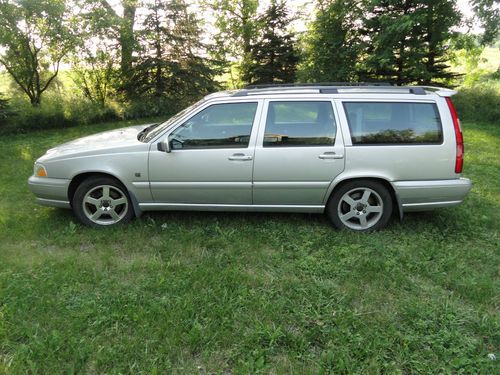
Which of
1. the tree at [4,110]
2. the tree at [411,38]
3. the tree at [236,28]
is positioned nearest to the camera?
the tree at [4,110]

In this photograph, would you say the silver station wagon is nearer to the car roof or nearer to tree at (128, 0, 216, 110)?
the car roof

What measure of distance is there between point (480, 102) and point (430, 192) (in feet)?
36.2

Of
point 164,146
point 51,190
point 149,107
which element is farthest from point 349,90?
point 149,107

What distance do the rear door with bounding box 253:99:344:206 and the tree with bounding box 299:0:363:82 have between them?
37.1 feet

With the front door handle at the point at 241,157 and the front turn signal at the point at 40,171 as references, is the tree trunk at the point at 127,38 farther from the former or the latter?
the front door handle at the point at 241,157

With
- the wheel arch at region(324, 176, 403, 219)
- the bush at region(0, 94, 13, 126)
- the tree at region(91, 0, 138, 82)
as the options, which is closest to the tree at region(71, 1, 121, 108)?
the tree at region(91, 0, 138, 82)

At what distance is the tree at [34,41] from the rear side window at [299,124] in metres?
9.99

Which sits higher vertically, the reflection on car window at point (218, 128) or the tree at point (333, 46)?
the tree at point (333, 46)

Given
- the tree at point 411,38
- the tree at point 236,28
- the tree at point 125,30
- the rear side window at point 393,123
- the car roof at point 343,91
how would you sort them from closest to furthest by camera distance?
the rear side window at point 393,123, the car roof at point 343,91, the tree at point 125,30, the tree at point 411,38, the tree at point 236,28

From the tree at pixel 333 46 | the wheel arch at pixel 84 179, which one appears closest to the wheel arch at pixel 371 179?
the wheel arch at pixel 84 179

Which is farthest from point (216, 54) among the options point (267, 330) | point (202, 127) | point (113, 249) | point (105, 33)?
point (267, 330)

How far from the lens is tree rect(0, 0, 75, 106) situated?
10.5 m

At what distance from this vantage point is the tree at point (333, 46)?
14.4 m

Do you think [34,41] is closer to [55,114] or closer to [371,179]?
[55,114]
